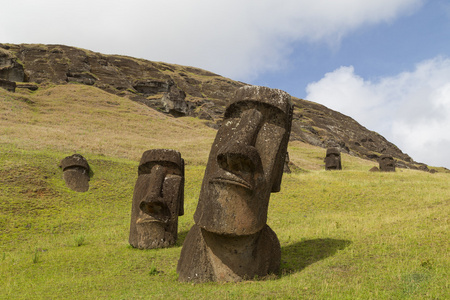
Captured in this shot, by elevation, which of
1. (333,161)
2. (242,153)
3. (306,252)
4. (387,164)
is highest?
(387,164)

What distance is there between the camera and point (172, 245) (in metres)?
11.4

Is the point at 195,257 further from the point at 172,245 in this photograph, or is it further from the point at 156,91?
the point at 156,91

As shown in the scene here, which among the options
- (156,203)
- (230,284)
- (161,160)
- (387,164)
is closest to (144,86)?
(387,164)

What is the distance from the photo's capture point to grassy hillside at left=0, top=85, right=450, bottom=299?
611cm

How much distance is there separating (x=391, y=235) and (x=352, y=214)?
548cm

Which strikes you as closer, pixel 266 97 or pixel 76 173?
pixel 266 97

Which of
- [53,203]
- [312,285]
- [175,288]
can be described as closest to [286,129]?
[312,285]

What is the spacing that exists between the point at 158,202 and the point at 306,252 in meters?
4.76

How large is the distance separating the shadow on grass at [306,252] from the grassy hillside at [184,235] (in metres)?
0.04

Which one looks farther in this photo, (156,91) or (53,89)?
(156,91)

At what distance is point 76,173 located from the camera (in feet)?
65.7

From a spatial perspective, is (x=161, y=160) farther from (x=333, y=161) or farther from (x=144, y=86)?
(x=144, y=86)

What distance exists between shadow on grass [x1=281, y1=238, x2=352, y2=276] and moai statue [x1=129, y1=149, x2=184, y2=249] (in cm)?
392

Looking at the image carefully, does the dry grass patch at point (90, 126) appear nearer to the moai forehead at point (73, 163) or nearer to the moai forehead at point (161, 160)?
the moai forehead at point (73, 163)
